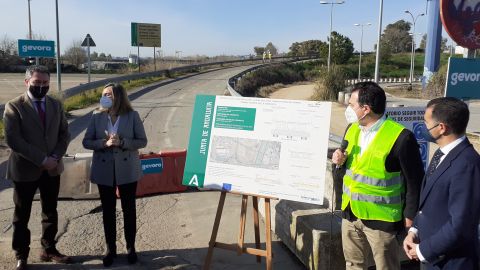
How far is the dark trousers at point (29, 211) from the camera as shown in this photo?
4.28 m

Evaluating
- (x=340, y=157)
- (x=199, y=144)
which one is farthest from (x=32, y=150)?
(x=340, y=157)

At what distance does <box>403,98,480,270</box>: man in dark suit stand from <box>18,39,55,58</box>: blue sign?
15.9m

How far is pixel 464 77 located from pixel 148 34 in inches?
1947

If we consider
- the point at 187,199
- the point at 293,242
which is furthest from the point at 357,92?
the point at 187,199

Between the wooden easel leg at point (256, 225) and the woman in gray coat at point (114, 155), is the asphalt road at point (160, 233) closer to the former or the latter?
the wooden easel leg at point (256, 225)

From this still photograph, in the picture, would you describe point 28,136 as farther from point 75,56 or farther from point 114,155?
point 75,56

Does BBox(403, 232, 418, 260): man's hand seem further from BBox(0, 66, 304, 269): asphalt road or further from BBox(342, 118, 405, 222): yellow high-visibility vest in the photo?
BBox(0, 66, 304, 269): asphalt road

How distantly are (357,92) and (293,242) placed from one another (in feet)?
6.57

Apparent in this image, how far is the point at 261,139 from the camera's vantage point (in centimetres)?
412

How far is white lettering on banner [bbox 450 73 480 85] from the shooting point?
6.12 meters

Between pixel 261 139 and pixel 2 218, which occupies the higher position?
pixel 261 139

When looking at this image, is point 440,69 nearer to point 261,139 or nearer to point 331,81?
point 331,81

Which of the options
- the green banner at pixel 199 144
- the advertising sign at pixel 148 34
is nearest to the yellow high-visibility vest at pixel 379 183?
the green banner at pixel 199 144

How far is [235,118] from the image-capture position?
4.25 m
